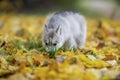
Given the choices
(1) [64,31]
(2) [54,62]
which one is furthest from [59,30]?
(2) [54,62]

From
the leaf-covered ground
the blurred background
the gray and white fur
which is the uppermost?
the blurred background

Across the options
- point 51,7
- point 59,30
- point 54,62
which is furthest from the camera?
point 51,7

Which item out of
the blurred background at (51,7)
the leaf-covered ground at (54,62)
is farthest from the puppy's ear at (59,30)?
the blurred background at (51,7)

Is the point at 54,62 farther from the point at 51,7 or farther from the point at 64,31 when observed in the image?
the point at 51,7

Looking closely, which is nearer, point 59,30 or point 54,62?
point 54,62

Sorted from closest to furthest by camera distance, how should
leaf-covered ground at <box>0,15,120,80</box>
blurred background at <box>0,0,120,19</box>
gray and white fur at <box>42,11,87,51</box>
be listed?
leaf-covered ground at <box>0,15,120,80</box> → gray and white fur at <box>42,11,87,51</box> → blurred background at <box>0,0,120,19</box>

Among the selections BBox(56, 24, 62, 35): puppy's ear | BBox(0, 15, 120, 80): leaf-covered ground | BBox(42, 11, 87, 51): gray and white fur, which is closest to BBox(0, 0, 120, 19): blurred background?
BBox(42, 11, 87, 51): gray and white fur

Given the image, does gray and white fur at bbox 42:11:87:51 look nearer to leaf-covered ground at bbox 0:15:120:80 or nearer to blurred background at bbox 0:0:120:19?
leaf-covered ground at bbox 0:15:120:80

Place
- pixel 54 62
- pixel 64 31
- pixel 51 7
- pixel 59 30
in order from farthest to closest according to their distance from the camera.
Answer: pixel 51 7 → pixel 64 31 → pixel 59 30 → pixel 54 62

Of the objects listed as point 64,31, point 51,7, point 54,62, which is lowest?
point 54,62

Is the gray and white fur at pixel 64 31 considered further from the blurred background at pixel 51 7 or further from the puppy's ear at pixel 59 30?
the blurred background at pixel 51 7
